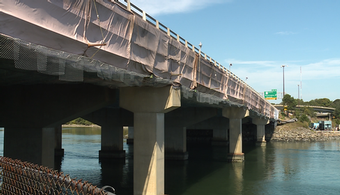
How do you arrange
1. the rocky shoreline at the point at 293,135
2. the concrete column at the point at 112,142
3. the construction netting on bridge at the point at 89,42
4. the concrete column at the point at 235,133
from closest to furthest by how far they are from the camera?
the construction netting on bridge at the point at 89,42 → the concrete column at the point at 235,133 → the concrete column at the point at 112,142 → the rocky shoreline at the point at 293,135

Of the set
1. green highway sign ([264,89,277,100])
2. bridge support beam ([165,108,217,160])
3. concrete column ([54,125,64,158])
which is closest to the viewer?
bridge support beam ([165,108,217,160])

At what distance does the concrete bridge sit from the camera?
10.7 metres

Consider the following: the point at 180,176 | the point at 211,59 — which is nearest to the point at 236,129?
the point at 180,176

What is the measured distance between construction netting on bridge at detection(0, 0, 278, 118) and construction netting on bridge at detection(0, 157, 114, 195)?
150 inches

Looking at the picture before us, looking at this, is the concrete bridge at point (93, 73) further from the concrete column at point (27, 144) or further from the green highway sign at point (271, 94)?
the green highway sign at point (271, 94)

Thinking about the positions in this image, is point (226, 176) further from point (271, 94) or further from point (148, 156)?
point (271, 94)

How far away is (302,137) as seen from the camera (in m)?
92.4

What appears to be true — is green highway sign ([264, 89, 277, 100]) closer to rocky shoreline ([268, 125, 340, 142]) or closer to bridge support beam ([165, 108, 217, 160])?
rocky shoreline ([268, 125, 340, 142])

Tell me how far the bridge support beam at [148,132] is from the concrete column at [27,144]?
21.6 ft

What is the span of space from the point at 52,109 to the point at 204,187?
43.5 feet

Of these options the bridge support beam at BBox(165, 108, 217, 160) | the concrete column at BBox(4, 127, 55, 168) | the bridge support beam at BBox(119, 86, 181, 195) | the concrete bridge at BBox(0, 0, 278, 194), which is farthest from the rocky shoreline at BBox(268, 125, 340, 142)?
the concrete column at BBox(4, 127, 55, 168)

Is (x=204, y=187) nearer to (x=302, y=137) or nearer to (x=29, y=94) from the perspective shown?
(x=29, y=94)

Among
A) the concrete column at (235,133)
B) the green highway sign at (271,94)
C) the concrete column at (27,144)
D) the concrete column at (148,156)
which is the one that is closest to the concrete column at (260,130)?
the concrete column at (235,133)

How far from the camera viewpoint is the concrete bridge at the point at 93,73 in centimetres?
1066
